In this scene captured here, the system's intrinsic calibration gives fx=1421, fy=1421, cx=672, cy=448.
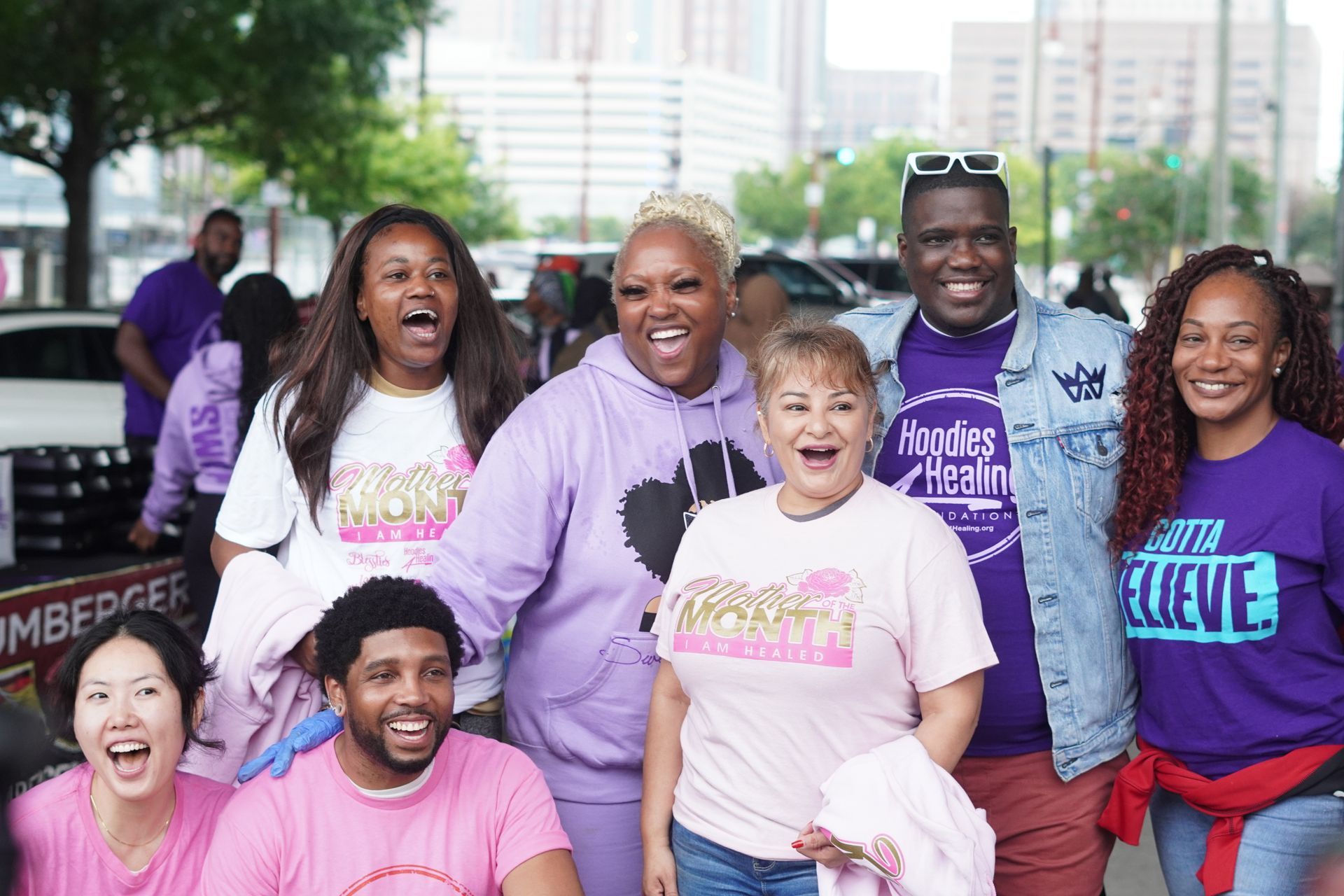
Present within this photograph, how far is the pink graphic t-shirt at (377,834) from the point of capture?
9.28 feet

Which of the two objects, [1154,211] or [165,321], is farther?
[1154,211]

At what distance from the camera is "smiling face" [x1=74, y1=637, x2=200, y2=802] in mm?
2969

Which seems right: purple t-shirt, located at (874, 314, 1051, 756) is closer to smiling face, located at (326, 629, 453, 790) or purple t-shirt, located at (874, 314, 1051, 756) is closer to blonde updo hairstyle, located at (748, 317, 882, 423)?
blonde updo hairstyle, located at (748, 317, 882, 423)

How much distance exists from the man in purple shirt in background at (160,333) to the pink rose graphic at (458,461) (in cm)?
429

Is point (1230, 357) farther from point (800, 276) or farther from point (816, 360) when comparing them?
point (800, 276)

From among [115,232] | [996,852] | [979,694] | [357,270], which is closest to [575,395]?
[357,270]

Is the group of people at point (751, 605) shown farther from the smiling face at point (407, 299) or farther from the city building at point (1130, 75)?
the city building at point (1130, 75)

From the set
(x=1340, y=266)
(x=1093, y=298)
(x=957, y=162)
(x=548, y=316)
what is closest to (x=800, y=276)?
(x=1093, y=298)

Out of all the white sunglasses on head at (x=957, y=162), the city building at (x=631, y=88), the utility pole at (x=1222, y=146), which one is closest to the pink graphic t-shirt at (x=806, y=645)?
the white sunglasses on head at (x=957, y=162)

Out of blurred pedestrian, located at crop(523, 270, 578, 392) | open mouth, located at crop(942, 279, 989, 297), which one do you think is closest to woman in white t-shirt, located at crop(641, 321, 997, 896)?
open mouth, located at crop(942, 279, 989, 297)

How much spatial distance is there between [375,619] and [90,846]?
794 mm

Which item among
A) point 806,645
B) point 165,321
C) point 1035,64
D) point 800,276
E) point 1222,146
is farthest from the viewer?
point 1035,64

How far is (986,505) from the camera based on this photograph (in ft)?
10.3

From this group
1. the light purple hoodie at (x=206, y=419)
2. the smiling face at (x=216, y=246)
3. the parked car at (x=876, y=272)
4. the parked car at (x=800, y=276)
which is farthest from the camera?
the parked car at (x=876, y=272)
